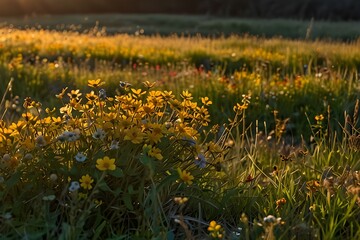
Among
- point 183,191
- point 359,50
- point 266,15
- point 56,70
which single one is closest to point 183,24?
point 266,15

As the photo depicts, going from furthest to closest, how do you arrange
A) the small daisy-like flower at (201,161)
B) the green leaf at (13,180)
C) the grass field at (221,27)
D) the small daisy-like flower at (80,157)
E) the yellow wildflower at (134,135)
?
the grass field at (221,27) < the small daisy-like flower at (201,161) < the yellow wildflower at (134,135) < the green leaf at (13,180) < the small daisy-like flower at (80,157)

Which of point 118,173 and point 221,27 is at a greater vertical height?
point 118,173

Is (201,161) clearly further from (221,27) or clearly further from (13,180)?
(221,27)

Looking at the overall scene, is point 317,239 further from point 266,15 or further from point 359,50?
point 266,15

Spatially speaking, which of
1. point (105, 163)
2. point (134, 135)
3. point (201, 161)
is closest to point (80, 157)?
point (105, 163)

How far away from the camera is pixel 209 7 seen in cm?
4859

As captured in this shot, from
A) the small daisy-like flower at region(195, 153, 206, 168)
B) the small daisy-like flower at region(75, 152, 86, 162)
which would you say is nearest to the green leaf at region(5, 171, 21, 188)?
the small daisy-like flower at region(75, 152, 86, 162)

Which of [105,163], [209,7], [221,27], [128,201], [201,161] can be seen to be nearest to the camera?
[105,163]

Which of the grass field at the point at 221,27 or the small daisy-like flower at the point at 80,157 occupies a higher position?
the small daisy-like flower at the point at 80,157

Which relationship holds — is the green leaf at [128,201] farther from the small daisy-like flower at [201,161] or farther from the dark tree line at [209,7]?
the dark tree line at [209,7]

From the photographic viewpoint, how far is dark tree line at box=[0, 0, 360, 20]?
43656 mm

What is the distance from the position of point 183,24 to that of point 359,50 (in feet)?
81.1

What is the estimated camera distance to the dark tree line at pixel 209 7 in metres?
43.7

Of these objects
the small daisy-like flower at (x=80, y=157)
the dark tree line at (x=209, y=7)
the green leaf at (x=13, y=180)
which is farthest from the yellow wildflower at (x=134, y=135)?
the dark tree line at (x=209, y=7)
